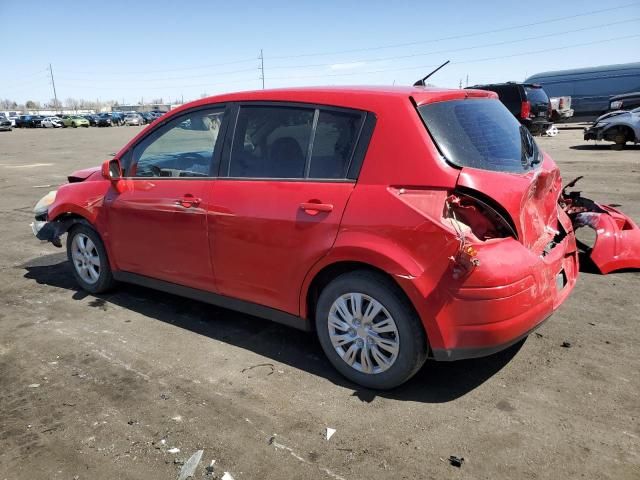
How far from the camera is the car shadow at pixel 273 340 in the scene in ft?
10.6

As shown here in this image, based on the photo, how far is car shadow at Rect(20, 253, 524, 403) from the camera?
128 inches

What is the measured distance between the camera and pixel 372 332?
313 cm

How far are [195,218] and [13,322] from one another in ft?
6.53

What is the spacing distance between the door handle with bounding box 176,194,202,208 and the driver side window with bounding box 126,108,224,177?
0.19 metres

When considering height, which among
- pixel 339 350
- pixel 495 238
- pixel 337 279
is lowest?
pixel 339 350

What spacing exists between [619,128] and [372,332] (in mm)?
16084

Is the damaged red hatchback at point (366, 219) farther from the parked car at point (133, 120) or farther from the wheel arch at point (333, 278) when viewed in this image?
the parked car at point (133, 120)

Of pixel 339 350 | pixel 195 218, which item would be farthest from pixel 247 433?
pixel 195 218

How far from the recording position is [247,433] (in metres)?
2.85

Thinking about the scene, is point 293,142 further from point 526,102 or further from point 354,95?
point 526,102

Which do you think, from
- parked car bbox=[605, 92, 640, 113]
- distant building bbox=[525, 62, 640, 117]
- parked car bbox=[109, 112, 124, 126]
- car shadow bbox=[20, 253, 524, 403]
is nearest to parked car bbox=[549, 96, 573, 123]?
parked car bbox=[605, 92, 640, 113]

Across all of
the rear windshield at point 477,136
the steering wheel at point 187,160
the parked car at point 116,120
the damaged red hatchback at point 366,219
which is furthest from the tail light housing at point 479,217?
the parked car at point 116,120

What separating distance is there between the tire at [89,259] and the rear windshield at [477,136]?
10.7 feet

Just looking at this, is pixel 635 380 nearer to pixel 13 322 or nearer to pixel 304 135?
pixel 304 135
